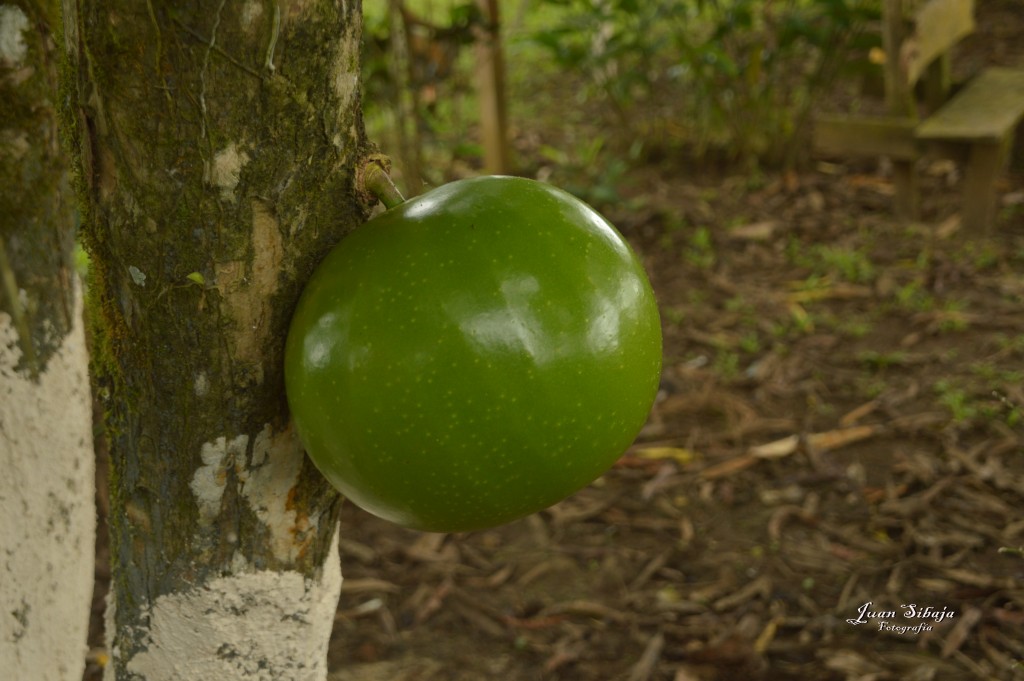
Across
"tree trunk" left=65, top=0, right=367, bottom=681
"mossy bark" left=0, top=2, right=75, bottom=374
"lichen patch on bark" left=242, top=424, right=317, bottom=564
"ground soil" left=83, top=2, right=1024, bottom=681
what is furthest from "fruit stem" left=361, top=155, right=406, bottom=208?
"ground soil" left=83, top=2, right=1024, bottom=681

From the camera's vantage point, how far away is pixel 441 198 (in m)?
1.14

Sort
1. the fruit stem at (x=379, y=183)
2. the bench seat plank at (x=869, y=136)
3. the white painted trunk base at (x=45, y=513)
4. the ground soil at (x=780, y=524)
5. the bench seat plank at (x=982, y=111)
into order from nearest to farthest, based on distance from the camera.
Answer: the fruit stem at (x=379, y=183) → the white painted trunk base at (x=45, y=513) → the ground soil at (x=780, y=524) → the bench seat plank at (x=982, y=111) → the bench seat plank at (x=869, y=136)

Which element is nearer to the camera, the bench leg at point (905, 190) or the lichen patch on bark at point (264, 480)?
the lichen patch on bark at point (264, 480)

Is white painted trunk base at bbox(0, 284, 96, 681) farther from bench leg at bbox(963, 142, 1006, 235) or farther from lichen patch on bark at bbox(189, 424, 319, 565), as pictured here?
bench leg at bbox(963, 142, 1006, 235)

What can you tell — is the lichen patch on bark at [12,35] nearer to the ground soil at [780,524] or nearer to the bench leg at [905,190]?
the ground soil at [780,524]

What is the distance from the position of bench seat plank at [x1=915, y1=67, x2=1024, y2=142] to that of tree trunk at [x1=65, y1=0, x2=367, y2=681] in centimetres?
347

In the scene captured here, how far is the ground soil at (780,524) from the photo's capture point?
2.32 meters

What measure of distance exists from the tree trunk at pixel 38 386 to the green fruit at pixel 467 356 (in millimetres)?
647

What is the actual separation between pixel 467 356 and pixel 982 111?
3878mm

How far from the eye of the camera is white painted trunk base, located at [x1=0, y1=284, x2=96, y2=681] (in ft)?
4.97

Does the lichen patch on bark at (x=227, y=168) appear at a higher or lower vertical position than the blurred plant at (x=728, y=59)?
higher

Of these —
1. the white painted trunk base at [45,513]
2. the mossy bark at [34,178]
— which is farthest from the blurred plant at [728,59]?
the white painted trunk base at [45,513]

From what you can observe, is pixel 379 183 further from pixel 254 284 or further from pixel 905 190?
pixel 905 190

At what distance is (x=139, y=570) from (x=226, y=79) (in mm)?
639
